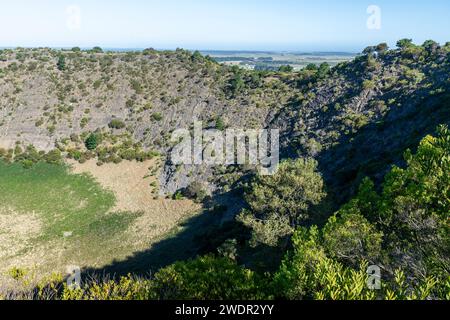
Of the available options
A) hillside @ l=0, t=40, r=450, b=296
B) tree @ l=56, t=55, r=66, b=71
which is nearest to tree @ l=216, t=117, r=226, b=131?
hillside @ l=0, t=40, r=450, b=296

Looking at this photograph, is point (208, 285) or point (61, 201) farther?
point (61, 201)

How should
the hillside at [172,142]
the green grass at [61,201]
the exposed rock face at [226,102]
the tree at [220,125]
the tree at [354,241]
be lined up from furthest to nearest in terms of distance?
1. the tree at [220,125]
2. the exposed rock face at [226,102]
3. the green grass at [61,201]
4. the hillside at [172,142]
5. the tree at [354,241]

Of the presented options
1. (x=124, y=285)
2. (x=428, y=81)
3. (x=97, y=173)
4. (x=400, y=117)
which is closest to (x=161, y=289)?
(x=124, y=285)

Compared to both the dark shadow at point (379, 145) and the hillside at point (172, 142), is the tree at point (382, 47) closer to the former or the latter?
the hillside at point (172, 142)

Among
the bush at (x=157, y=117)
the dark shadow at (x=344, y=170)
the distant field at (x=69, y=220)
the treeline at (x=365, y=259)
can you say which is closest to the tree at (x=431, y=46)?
the dark shadow at (x=344, y=170)

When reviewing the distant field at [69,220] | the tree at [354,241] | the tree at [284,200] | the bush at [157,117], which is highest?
the bush at [157,117]

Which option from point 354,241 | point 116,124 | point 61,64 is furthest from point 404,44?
point 61,64

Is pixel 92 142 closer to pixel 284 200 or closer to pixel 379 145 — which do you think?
pixel 284 200
